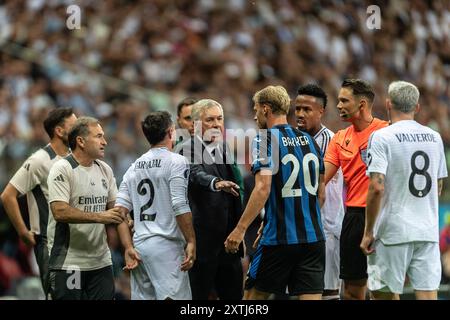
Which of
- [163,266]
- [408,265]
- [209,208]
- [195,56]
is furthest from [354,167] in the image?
[195,56]

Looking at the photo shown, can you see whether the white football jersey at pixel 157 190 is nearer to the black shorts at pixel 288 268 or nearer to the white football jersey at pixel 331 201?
the black shorts at pixel 288 268

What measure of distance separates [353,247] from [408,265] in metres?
0.76

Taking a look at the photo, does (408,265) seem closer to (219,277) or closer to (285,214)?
(285,214)

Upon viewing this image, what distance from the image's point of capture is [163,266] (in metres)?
6.64

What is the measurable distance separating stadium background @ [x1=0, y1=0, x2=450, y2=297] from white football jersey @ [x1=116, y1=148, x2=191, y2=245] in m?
3.70

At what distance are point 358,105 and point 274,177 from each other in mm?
1105

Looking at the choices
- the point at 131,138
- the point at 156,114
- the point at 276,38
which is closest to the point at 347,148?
the point at 156,114

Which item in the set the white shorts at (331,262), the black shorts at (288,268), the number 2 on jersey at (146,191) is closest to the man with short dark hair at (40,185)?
the number 2 on jersey at (146,191)

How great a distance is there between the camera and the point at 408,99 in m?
6.39

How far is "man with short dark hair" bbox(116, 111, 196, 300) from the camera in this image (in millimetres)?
6621

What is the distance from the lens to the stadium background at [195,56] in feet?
38.8
